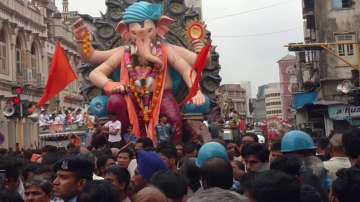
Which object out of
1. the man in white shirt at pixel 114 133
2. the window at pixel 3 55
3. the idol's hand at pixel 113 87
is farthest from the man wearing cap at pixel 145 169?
the window at pixel 3 55

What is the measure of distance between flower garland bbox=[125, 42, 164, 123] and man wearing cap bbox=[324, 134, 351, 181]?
8.84 meters

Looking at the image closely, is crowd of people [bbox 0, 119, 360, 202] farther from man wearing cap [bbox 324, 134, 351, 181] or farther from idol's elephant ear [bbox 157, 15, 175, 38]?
idol's elephant ear [bbox 157, 15, 175, 38]

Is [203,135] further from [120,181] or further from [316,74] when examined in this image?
[316,74]

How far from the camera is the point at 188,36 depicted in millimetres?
16547

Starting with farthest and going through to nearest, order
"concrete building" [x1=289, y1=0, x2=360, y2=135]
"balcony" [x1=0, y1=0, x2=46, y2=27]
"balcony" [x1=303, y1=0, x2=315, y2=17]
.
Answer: "balcony" [x1=0, y1=0, x2=46, y2=27], "balcony" [x1=303, y1=0, x2=315, y2=17], "concrete building" [x1=289, y1=0, x2=360, y2=135]

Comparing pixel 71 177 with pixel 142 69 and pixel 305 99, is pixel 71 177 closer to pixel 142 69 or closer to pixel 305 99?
pixel 142 69

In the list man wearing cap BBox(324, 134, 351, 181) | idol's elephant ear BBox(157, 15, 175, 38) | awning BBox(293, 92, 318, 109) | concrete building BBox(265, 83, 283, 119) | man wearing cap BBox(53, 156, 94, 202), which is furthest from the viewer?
concrete building BBox(265, 83, 283, 119)

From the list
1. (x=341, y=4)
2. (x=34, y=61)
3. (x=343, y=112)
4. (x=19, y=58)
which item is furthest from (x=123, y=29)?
(x=34, y=61)

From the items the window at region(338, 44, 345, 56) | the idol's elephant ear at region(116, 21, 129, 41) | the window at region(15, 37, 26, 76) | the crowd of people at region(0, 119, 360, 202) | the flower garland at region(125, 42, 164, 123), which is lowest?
the crowd of people at region(0, 119, 360, 202)

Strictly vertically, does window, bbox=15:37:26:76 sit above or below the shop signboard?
above

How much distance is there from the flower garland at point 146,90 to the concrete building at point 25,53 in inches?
593

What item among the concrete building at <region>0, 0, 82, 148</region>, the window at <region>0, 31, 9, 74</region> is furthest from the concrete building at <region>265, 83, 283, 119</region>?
the window at <region>0, 31, 9, 74</region>

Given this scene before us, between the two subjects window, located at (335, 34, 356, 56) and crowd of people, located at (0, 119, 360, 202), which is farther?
window, located at (335, 34, 356, 56)

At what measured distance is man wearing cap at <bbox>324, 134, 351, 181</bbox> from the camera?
6.05 metres
